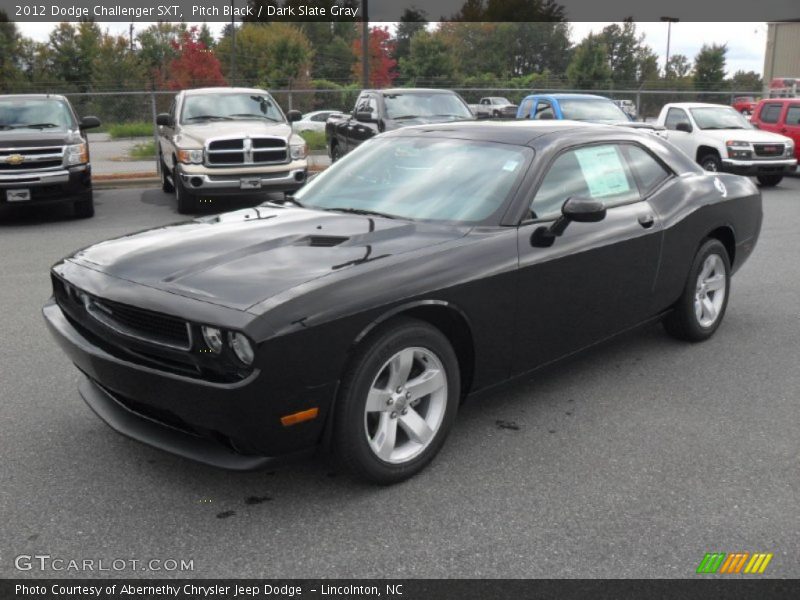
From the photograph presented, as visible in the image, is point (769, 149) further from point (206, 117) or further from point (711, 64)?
point (711, 64)

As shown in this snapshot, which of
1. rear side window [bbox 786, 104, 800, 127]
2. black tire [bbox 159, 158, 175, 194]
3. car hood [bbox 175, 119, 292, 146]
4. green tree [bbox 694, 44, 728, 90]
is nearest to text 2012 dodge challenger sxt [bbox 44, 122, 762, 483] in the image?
car hood [bbox 175, 119, 292, 146]

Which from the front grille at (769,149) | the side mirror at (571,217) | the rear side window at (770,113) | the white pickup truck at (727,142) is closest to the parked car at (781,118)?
the rear side window at (770,113)

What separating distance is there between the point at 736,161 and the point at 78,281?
14400mm

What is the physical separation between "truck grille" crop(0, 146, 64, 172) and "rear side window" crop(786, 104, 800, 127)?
48.6 ft

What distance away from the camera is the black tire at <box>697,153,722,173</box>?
15.8 metres

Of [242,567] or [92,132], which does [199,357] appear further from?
[92,132]

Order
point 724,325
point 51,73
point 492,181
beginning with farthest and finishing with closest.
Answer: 1. point 51,73
2. point 724,325
3. point 492,181

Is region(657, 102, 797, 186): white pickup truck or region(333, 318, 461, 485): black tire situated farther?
region(657, 102, 797, 186): white pickup truck

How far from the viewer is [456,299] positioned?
3.62 metres

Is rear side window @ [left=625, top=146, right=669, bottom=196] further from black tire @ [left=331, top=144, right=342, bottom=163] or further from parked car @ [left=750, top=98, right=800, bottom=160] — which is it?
parked car @ [left=750, top=98, right=800, bottom=160]

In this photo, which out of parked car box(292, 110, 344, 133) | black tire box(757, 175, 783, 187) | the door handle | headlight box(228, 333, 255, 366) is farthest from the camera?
parked car box(292, 110, 344, 133)

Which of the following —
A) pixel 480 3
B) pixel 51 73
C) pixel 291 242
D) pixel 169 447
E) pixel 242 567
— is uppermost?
pixel 480 3

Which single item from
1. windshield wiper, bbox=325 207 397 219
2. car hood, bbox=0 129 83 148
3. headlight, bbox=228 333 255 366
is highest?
car hood, bbox=0 129 83 148

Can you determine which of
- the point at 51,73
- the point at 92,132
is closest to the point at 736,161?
the point at 92,132
